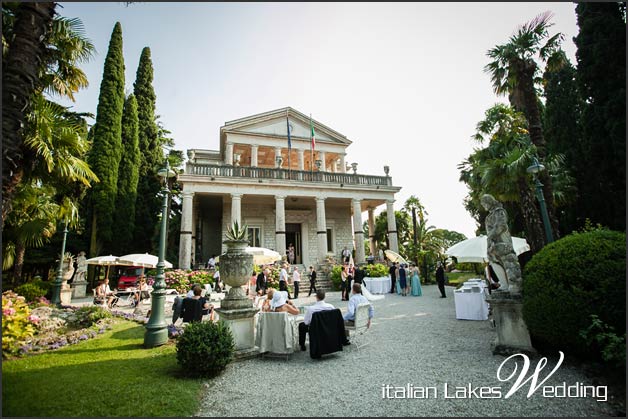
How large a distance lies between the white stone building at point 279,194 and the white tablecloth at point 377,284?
10.2ft

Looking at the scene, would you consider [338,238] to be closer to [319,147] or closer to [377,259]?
[377,259]

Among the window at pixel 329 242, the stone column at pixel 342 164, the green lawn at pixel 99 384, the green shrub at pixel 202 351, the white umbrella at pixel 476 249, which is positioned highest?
the stone column at pixel 342 164

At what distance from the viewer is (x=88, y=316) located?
890 centimetres

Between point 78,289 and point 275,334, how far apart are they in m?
15.6

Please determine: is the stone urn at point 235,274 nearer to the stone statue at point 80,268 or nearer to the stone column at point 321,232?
the stone column at point 321,232

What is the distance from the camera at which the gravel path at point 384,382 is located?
12.0 feet

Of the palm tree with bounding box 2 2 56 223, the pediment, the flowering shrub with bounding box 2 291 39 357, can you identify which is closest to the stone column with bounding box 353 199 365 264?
the pediment

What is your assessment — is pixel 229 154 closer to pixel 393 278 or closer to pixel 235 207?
pixel 235 207

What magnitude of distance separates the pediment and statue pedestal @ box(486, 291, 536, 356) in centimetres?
2018

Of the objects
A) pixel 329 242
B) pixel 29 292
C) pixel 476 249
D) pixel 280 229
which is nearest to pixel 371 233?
pixel 329 242

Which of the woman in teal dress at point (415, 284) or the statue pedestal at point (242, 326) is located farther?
the woman in teal dress at point (415, 284)

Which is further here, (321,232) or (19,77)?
(321,232)

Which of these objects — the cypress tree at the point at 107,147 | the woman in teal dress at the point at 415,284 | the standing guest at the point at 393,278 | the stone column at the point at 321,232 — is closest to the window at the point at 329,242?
the stone column at the point at 321,232

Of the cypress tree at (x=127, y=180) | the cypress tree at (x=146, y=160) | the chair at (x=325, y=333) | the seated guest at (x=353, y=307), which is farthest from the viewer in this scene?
the cypress tree at (x=146, y=160)
